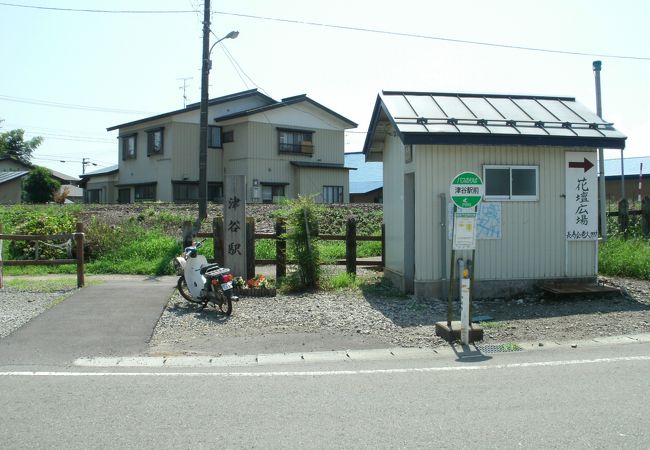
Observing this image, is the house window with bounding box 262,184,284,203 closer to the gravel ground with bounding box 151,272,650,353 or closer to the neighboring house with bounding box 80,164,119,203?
the neighboring house with bounding box 80,164,119,203

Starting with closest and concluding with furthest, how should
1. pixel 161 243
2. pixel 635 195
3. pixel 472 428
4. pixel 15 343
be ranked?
pixel 472 428 < pixel 15 343 < pixel 161 243 < pixel 635 195

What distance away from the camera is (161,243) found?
645 inches

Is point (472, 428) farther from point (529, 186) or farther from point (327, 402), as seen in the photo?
point (529, 186)

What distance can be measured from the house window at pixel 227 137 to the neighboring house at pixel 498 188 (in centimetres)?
2350

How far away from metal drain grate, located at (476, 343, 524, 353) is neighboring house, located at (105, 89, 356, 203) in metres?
25.9

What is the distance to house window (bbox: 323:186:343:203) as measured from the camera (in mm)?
35406

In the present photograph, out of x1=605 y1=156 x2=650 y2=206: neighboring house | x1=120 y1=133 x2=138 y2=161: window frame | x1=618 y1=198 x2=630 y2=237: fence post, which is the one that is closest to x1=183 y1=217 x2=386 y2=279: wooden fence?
x1=618 y1=198 x2=630 y2=237: fence post

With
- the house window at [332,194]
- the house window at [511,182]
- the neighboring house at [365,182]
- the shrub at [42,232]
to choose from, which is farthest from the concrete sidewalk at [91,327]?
the neighboring house at [365,182]

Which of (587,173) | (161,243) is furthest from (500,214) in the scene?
(161,243)

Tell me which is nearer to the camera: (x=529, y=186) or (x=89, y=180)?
(x=529, y=186)

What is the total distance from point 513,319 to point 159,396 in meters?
6.27

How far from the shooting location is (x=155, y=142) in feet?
112

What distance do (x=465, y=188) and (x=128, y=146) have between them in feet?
106

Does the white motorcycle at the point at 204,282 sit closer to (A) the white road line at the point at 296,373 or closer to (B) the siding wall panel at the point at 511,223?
(A) the white road line at the point at 296,373
